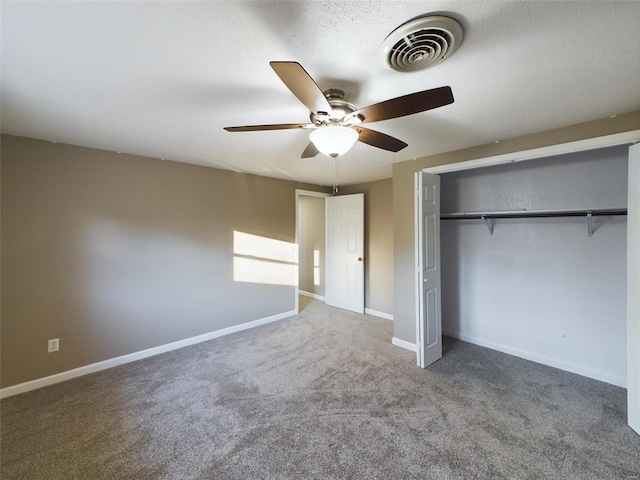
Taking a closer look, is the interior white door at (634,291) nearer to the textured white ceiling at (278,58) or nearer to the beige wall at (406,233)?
the textured white ceiling at (278,58)

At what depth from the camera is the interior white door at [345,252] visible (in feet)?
15.6

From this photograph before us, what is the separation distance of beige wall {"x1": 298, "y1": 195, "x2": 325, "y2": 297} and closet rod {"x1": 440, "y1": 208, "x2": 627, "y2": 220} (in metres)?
2.69

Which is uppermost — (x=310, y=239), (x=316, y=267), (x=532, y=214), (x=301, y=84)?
(x=301, y=84)

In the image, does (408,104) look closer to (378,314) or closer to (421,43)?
(421,43)

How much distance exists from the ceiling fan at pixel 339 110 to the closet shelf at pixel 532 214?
2054mm

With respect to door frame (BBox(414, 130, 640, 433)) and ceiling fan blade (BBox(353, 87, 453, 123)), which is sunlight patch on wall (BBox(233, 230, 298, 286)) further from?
ceiling fan blade (BBox(353, 87, 453, 123))

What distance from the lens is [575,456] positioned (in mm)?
1713

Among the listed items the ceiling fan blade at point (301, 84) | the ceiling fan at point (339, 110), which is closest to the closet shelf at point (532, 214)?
the ceiling fan at point (339, 110)

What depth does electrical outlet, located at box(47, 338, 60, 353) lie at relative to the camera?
2590 millimetres

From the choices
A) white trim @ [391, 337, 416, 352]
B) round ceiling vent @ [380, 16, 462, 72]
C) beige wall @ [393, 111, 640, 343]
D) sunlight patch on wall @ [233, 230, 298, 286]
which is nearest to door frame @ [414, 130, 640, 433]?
beige wall @ [393, 111, 640, 343]

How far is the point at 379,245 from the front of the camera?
4641 mm

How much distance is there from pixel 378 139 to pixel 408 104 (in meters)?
0.50

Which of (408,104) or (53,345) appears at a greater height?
(408,104)

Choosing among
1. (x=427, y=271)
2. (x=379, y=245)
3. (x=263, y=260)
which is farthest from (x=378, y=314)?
(x=263, y=260)
